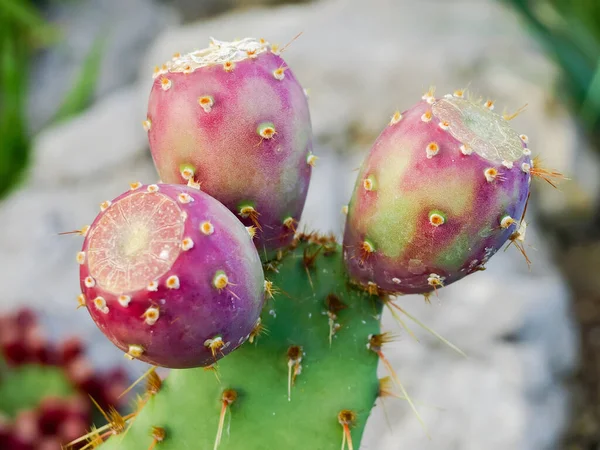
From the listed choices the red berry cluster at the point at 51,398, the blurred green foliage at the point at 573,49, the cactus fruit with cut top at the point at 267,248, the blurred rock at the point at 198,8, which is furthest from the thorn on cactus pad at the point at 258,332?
the blurred rock at the point at 198,8

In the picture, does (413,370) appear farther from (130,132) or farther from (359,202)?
(130,132)

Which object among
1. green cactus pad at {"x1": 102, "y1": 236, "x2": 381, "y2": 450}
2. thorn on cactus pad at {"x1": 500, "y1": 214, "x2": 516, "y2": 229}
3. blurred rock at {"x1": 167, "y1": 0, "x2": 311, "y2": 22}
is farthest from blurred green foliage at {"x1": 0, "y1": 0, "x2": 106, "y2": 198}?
thorn on cactus pad at {"x1": 500, "y1": 214, "x2": 516, "y2": 229}

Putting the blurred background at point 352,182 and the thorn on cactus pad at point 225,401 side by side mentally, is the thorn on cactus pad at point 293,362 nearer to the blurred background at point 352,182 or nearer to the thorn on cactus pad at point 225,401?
the thorn on cactus pad at point 225,401

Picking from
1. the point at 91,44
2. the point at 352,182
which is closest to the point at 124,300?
the point at 352,182

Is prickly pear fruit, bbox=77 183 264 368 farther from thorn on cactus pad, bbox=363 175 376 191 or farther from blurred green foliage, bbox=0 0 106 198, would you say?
blurred green foliage, bbox=0 0 106 198

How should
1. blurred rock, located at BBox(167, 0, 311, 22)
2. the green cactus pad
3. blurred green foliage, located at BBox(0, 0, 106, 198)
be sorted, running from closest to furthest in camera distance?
the green cactus pad → blurred green foliage, located at BBox(0, 0, 106, 198) → blurred rock, located at BBox(167, 0, 311, 22)

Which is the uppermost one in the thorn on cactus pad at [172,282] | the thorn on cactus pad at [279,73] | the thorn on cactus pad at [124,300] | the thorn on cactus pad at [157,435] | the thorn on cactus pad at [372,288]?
the thorn on cactus pad at [279,73]
